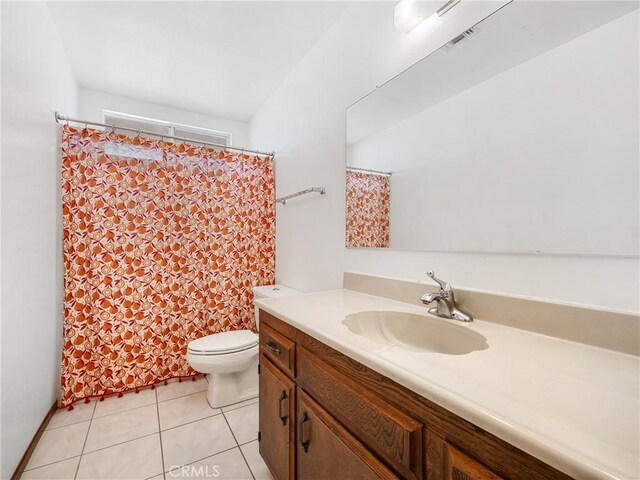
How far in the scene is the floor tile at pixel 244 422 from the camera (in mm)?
1681

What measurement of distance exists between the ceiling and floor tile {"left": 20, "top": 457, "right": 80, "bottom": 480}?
2.51 m

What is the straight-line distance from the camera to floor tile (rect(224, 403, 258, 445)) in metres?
1.68

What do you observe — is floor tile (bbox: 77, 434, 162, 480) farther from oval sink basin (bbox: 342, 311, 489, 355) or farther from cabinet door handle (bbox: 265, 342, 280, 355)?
oval sink basin (bbox: 342, 311, 489, 355)

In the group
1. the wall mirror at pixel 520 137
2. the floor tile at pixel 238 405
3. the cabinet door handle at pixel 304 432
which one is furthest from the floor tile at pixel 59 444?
the wall mirror at pixel 520 137

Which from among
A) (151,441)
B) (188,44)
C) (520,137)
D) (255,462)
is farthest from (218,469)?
(188,44)

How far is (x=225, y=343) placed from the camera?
1983mm

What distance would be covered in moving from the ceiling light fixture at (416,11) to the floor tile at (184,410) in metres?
2.38

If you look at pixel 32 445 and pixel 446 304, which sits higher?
pixel 446 304

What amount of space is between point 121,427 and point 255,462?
35.3 inches

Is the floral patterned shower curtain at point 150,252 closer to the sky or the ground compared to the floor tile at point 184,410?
closer to the sky

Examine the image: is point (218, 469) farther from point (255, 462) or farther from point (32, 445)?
point (32, 445)

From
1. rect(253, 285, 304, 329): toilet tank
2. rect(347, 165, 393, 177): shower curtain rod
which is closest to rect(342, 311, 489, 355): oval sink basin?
rect(347, 165, 393, 177): shower curtain rod

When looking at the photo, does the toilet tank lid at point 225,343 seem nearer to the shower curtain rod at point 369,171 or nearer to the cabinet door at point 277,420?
the cabinet door at point 277,420

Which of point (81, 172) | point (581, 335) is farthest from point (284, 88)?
point (581, 335)
